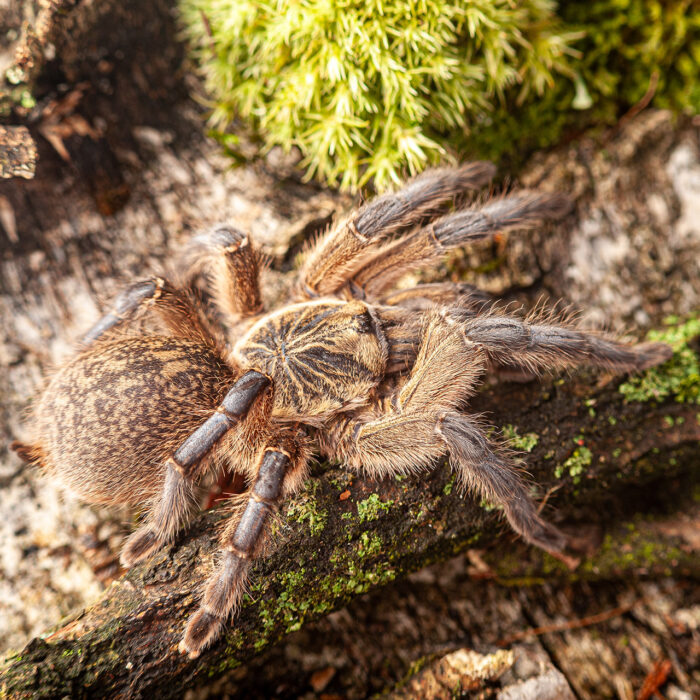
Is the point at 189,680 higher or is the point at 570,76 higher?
the point at 570,76

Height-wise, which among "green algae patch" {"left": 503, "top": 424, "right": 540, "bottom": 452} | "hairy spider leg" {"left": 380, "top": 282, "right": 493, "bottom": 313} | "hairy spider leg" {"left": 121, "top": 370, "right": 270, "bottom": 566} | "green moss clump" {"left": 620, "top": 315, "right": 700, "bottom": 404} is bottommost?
"green moss clump" {"left": 620, "top": 315, "right": 700, "bottom": 404}

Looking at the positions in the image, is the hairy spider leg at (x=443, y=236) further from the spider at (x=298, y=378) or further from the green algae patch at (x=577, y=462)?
the green algae patch at (x=577, y=462)

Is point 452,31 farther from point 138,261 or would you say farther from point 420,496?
point 420,496

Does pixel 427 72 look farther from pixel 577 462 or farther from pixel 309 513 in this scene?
pixel 309 513

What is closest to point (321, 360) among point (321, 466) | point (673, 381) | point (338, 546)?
point (321, 466)

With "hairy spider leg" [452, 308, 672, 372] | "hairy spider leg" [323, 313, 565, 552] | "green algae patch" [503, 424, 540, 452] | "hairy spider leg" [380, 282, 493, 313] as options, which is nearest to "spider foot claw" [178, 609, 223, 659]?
"hairy spider leg" [323, 313, 565, 552]

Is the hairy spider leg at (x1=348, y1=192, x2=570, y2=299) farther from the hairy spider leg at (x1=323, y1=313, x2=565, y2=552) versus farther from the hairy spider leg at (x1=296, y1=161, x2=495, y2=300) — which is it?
the hairy spider leg at (x1=323, y1=313, x2=565, y2=552)

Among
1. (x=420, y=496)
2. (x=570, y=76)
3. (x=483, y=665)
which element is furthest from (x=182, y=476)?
(x=570, y=76)

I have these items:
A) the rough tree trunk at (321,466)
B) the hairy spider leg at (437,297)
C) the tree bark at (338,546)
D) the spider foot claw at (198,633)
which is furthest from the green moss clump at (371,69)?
the spider foot claw at (198,633)
